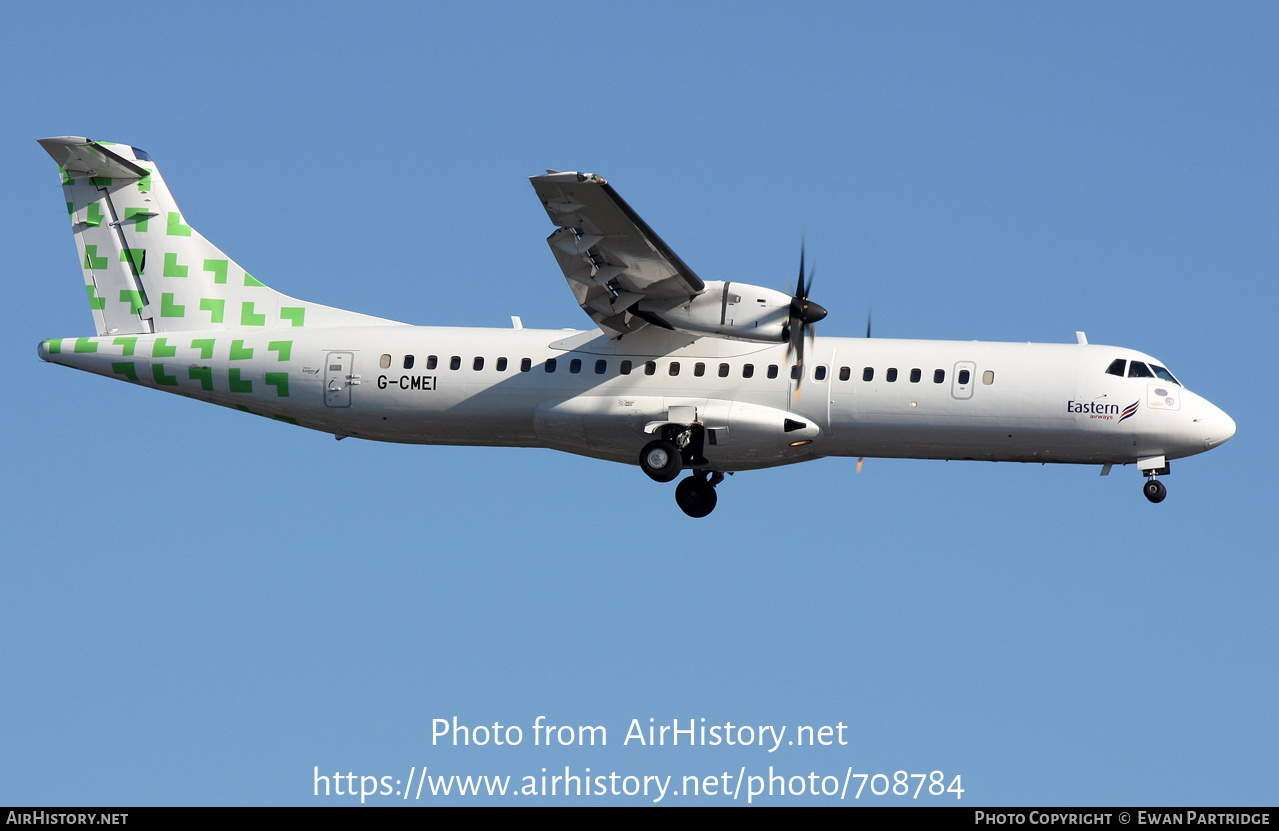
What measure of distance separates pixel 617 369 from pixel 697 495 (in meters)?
2.84

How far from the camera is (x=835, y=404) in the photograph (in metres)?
24.9

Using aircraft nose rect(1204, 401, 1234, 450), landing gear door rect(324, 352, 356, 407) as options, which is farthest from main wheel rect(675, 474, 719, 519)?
aircraft nose rect(1204, 401, 1234, 450)

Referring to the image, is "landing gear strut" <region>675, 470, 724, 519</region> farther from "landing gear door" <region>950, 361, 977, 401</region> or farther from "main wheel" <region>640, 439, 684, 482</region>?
"landing gear door" <region>950, 361, 977, 401</region>

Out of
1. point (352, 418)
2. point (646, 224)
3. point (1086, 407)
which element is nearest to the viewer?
point (646, 224)

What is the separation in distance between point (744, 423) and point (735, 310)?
2.10 meters

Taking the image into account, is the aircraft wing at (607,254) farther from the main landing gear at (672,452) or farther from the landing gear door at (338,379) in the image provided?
the landing gear door at (338,379)

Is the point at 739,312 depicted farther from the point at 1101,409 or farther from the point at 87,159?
the point at 87,159

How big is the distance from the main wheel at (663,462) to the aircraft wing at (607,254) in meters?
2.01

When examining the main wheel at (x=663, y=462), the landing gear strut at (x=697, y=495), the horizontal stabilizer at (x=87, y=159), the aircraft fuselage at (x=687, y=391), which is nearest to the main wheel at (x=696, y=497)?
the landing gear strut at (x=697, y=495)

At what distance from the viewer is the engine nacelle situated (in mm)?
23703

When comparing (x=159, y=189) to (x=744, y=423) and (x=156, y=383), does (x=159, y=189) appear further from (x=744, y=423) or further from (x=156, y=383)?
(x=744, y=423)

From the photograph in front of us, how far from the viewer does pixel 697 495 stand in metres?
26.7

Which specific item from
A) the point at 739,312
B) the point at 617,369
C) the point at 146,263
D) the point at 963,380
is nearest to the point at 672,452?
the point at 617,369
